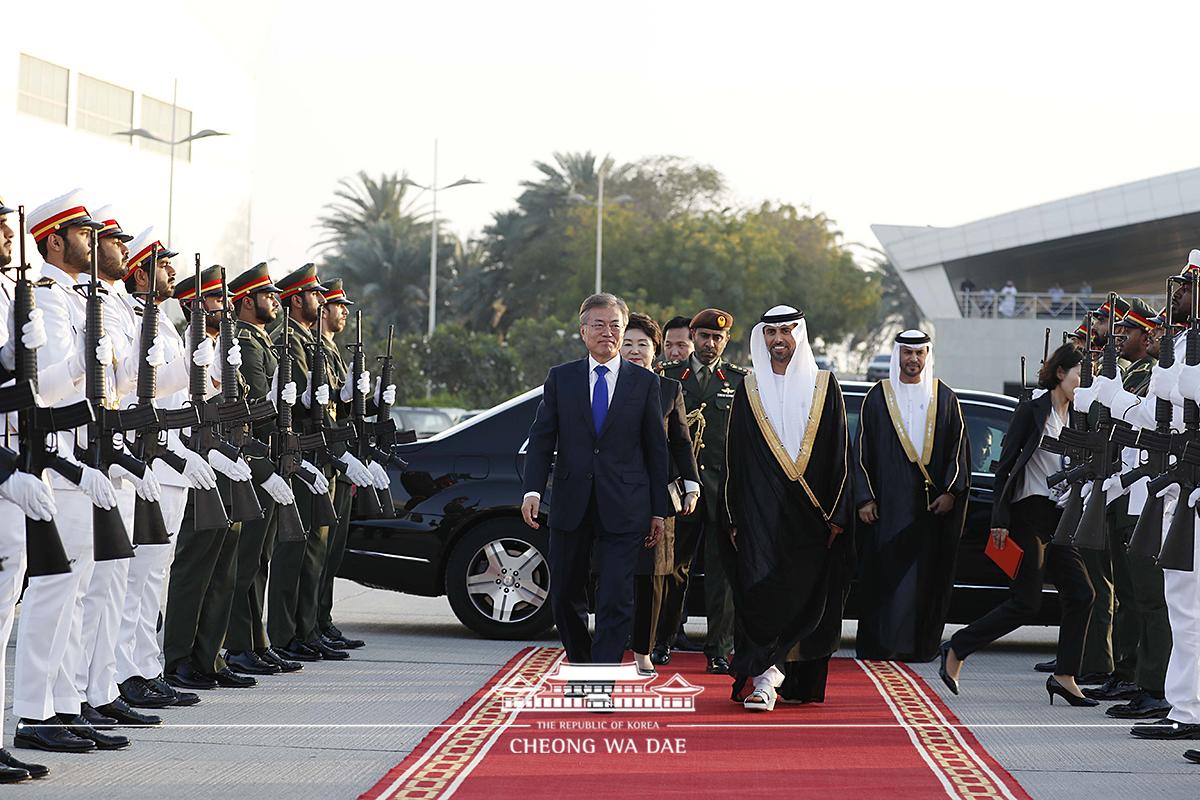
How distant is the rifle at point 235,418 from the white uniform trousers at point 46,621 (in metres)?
1.63

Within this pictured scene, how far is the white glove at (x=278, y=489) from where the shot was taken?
9328mm

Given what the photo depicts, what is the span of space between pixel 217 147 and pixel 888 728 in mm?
36399

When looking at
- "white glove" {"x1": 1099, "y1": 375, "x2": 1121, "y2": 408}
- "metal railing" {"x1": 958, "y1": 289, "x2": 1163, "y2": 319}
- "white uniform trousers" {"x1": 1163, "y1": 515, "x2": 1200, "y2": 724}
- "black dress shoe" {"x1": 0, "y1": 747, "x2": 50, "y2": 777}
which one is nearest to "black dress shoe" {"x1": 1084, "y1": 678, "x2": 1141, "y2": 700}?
"white uniform trousers" {"x1": 1163, "y1": 515, "x2": 1200, "y2": 724}

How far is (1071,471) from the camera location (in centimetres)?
902

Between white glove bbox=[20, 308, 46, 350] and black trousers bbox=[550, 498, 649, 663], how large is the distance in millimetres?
2986

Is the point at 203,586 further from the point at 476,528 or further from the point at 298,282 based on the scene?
the point at 476,528

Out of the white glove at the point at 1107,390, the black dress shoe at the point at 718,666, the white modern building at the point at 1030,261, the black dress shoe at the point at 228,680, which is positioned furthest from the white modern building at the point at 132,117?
the white glove at the point at 1107,390

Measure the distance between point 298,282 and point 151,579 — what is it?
2517 millimetres

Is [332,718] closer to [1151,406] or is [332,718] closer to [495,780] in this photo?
[495,780]

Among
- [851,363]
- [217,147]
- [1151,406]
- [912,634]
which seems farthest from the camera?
[851,363]

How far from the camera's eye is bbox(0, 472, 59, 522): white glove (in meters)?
6.25

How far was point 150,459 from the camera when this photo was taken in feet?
A: 24.6

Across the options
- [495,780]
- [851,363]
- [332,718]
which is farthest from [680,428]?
[851,363]

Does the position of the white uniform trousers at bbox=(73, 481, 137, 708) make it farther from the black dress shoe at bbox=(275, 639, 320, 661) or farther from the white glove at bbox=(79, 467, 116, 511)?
the black dress shoe at bbox=(275, 639, 320, 661)
